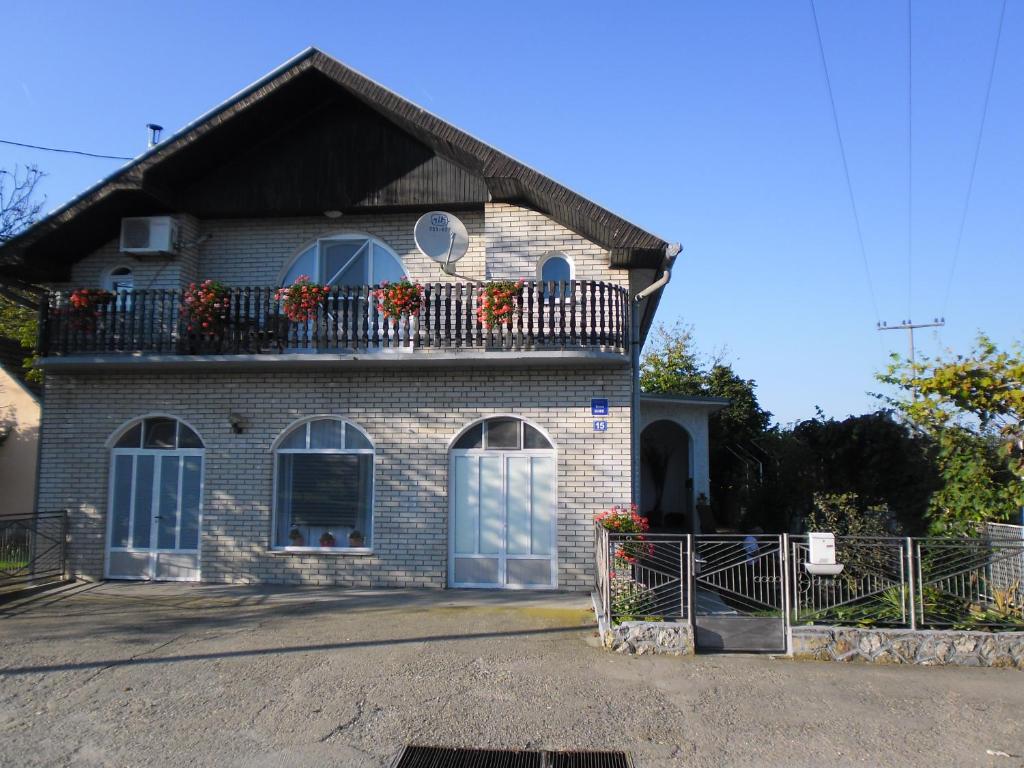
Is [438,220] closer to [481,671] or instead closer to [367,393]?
[367,393]

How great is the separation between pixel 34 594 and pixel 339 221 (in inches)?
278

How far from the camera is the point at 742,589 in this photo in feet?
27.9

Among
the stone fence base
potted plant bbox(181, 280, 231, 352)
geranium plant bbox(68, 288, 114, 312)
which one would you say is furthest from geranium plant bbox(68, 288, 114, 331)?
the stone fence base

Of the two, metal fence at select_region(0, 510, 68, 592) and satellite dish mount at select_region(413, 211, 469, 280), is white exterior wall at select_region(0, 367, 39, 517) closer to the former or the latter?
metal fence at select_region(0, 510, 68, 592)

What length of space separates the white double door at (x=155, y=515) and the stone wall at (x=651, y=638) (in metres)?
7.19

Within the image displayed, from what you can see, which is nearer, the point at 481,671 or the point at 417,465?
the point at 481,671

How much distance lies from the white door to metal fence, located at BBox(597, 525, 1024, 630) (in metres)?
7.17

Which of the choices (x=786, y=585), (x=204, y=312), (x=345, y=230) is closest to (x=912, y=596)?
(x=786, y=585)

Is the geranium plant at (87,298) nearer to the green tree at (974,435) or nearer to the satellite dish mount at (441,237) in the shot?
the satellite dish mount at (441,237)

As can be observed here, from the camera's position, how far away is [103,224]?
43.2 ft

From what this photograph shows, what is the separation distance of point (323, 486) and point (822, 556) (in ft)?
23.6

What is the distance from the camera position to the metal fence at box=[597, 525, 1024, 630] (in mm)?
8203

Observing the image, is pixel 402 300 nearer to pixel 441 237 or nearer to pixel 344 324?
pixel 344 324

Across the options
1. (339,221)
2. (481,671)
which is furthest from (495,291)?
(481,671)
